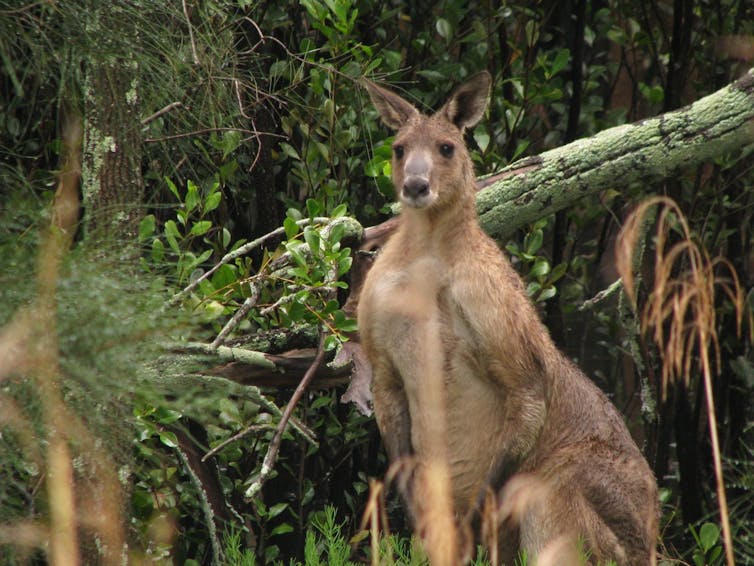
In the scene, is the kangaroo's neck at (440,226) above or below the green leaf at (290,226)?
below

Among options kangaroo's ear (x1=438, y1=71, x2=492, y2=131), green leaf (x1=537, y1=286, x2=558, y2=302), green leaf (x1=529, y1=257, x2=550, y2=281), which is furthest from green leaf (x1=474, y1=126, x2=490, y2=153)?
kangaroo's ear (x1=438, y1=71, x2=492, y2=131)

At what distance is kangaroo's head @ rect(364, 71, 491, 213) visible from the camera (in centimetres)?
469

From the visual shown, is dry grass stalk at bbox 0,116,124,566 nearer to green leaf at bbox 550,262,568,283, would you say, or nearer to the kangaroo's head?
the kangaroo's head

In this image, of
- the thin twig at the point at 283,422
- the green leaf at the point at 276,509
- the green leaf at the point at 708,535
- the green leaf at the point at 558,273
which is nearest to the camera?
the thin twig at the point at 283,422

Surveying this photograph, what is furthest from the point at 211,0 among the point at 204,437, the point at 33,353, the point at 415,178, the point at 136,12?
the point at 204,437

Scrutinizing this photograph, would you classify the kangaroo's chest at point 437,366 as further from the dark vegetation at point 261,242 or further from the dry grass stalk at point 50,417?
the dry grass stalk at point 50,417

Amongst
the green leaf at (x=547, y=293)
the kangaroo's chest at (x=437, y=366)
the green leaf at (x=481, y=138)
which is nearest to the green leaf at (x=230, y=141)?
the kangaroo's chest at (x=437, y=366)

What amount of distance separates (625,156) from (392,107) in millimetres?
1155

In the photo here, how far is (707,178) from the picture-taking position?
24.6 ft

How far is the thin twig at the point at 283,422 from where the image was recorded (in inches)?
187

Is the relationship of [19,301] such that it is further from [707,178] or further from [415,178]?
[707,178]

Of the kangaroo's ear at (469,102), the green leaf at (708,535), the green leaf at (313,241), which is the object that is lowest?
the green leaf at (708,535)

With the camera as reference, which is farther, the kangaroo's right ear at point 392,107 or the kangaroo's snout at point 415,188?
the kangaroo's right ear at point 392,107

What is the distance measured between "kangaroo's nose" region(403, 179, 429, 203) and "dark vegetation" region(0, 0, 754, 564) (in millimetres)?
441
